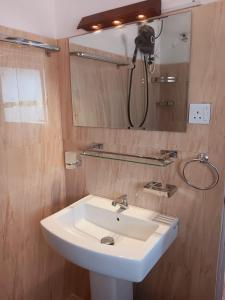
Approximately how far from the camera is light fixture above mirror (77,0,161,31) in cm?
113

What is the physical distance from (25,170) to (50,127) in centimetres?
33

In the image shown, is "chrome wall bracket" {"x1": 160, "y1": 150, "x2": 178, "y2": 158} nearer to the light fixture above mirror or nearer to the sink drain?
the sink drain

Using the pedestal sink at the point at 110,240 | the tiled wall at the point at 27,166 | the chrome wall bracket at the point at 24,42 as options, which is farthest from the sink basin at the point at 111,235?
the chrome wall bracket at the point at 24,42

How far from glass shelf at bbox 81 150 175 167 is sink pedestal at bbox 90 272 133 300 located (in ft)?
2.13

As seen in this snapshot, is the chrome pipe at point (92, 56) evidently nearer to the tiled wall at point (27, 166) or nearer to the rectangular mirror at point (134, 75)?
the rectangular mirror at point (134, 75)

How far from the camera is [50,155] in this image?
1599 millimetres

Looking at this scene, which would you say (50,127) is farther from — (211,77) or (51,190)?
(211,77)

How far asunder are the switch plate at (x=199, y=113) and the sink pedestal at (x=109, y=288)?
937 millimetres

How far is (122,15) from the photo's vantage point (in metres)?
1.21

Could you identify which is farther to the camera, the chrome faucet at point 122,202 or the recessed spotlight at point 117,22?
the chrome faucet at point 122,202

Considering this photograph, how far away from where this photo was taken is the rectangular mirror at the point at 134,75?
114 cm

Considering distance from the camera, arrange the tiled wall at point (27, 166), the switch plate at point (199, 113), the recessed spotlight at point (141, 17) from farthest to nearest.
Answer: the tiled wall at point (27, 166) → the recessed spotlight at point (141, 17) → the switch plate at point (199, 113)

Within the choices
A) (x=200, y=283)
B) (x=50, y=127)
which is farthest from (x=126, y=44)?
(x=200, y=283)

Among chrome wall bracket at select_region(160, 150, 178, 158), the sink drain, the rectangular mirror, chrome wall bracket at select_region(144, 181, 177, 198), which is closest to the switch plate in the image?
the rectangular mirror
